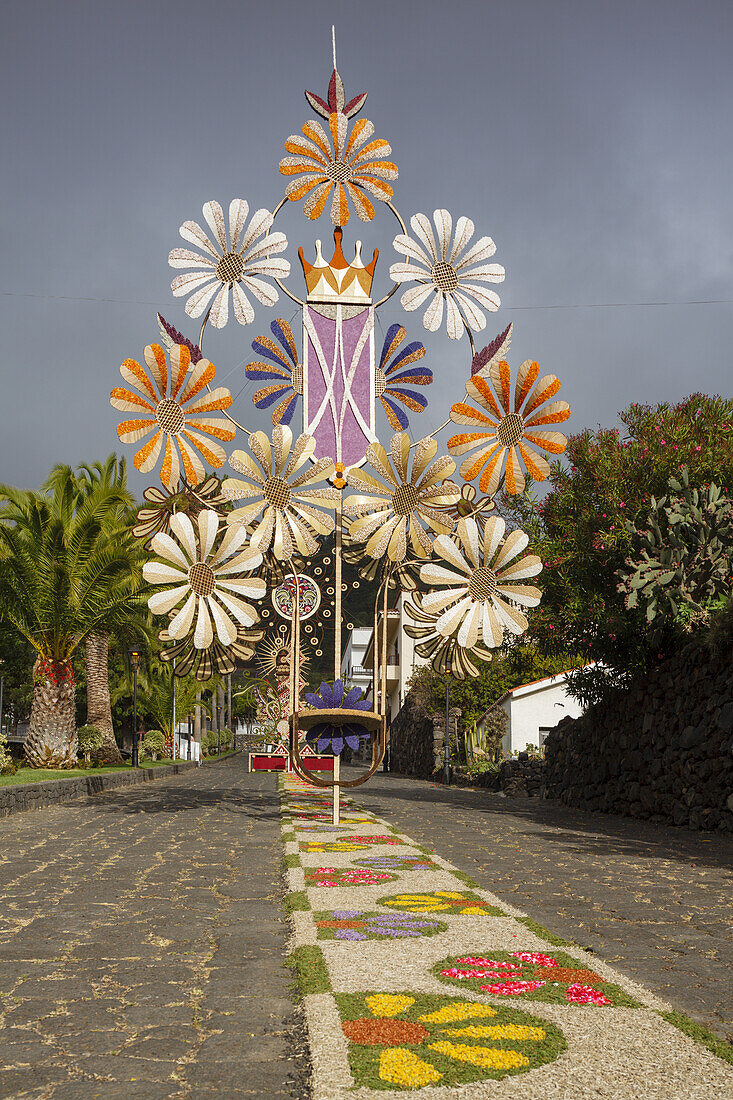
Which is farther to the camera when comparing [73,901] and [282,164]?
Result: [282,164]

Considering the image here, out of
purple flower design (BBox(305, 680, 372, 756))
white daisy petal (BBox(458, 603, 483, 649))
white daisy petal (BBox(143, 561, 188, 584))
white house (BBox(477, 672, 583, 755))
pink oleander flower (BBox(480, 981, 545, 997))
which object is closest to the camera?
pink oleander flower (BBox(480, 981, 545, 997))

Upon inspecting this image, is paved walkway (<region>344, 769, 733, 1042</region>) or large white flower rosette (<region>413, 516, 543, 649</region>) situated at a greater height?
large white flower rosette (<region>413, 516, 543, 649</region>)

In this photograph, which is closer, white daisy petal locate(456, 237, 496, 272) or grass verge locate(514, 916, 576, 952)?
grass verge locate(514, 916, 576, 952)

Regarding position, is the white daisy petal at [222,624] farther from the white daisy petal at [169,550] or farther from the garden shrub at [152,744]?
the garden shrub at [152,744]

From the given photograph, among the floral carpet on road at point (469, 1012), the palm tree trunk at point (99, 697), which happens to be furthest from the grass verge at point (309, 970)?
the palm tree trunk at point (99, 697)

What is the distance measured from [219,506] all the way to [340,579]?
5.76ft

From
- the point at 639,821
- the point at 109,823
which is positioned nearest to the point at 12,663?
the point at 109,823

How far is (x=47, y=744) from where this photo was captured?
21.1 metres

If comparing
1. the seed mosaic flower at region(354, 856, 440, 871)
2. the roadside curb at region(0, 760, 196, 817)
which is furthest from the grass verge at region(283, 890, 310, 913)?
the roadside curb at region(0, 760, 196, 817)

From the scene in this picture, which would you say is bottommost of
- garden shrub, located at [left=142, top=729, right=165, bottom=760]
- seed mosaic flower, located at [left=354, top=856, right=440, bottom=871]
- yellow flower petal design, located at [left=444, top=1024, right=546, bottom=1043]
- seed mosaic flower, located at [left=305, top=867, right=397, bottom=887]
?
garden shrub, located at [left=142, top=729, right=165, bottom=760]

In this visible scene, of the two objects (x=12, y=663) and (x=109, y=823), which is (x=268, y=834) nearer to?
(x=109, y=823)

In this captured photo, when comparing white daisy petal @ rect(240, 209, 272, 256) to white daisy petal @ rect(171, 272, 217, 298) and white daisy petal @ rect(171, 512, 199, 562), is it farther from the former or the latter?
white daisy petal @ rect(171, 512, 199, 562)

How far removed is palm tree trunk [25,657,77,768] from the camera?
21.1 m

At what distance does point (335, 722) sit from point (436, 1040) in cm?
704
